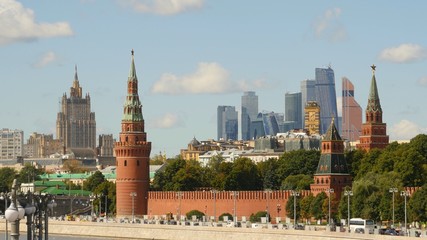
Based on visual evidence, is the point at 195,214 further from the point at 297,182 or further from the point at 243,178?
the point at 243,178

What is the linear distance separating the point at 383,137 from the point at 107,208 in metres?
30.4

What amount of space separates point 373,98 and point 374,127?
3538mm

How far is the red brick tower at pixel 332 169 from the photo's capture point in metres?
130

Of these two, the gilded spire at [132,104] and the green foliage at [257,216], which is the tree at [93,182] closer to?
the gilded spire at [132,104]

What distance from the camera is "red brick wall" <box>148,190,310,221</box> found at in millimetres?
134375

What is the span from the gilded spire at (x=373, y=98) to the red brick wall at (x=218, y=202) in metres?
24.1

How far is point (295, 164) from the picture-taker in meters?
155

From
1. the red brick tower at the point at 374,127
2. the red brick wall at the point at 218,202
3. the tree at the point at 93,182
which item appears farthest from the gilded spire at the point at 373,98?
the tree at the point at 93,182

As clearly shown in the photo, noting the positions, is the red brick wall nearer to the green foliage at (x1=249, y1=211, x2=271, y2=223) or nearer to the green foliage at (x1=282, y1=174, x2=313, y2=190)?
the green foliage at (x1=249, y1=211, x2=271, y2=223)

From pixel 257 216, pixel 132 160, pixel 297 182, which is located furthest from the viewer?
pixel 132 160

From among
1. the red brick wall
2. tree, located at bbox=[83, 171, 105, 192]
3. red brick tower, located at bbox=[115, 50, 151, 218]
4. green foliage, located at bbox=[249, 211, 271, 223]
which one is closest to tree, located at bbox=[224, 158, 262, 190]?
the red brick wall

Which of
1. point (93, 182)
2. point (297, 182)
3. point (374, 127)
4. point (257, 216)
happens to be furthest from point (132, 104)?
point (93, 182)

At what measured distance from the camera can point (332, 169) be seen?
429 feet

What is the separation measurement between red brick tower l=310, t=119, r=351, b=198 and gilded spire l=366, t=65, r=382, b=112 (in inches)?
989
